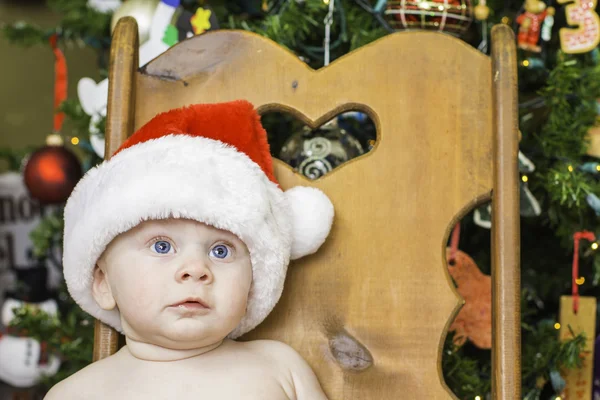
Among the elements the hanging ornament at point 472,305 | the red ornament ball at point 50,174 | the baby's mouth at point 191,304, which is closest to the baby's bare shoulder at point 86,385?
the baby's mouth at point 191,304

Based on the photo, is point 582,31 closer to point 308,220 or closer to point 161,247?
point 308,220

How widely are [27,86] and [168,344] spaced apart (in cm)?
157

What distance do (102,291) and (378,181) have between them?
1.07ft

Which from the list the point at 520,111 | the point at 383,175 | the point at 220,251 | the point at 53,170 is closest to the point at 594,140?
the point at 520,111

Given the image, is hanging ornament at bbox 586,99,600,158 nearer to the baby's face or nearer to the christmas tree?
the christmas tree

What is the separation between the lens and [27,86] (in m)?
2.14

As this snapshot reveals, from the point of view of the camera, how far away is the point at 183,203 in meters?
0.73

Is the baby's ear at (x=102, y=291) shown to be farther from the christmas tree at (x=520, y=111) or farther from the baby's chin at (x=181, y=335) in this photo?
the christmas tree at (x=520, y=111)

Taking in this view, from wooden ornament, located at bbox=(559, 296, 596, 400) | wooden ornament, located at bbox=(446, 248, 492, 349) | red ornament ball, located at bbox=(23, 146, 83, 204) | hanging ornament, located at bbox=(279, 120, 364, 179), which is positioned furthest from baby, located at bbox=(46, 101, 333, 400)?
red ornament ball, located at bbox=(23, 146, 83, 204)

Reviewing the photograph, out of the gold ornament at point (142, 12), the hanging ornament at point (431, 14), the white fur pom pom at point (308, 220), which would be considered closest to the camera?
the white fur pom pom at point (308, 220)

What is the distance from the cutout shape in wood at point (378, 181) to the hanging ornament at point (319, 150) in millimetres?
136

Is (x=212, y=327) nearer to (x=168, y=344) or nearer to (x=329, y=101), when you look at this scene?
(x=168, y=344)

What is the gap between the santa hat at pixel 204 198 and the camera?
739mm

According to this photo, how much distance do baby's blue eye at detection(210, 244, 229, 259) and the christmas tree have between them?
0.95ft
